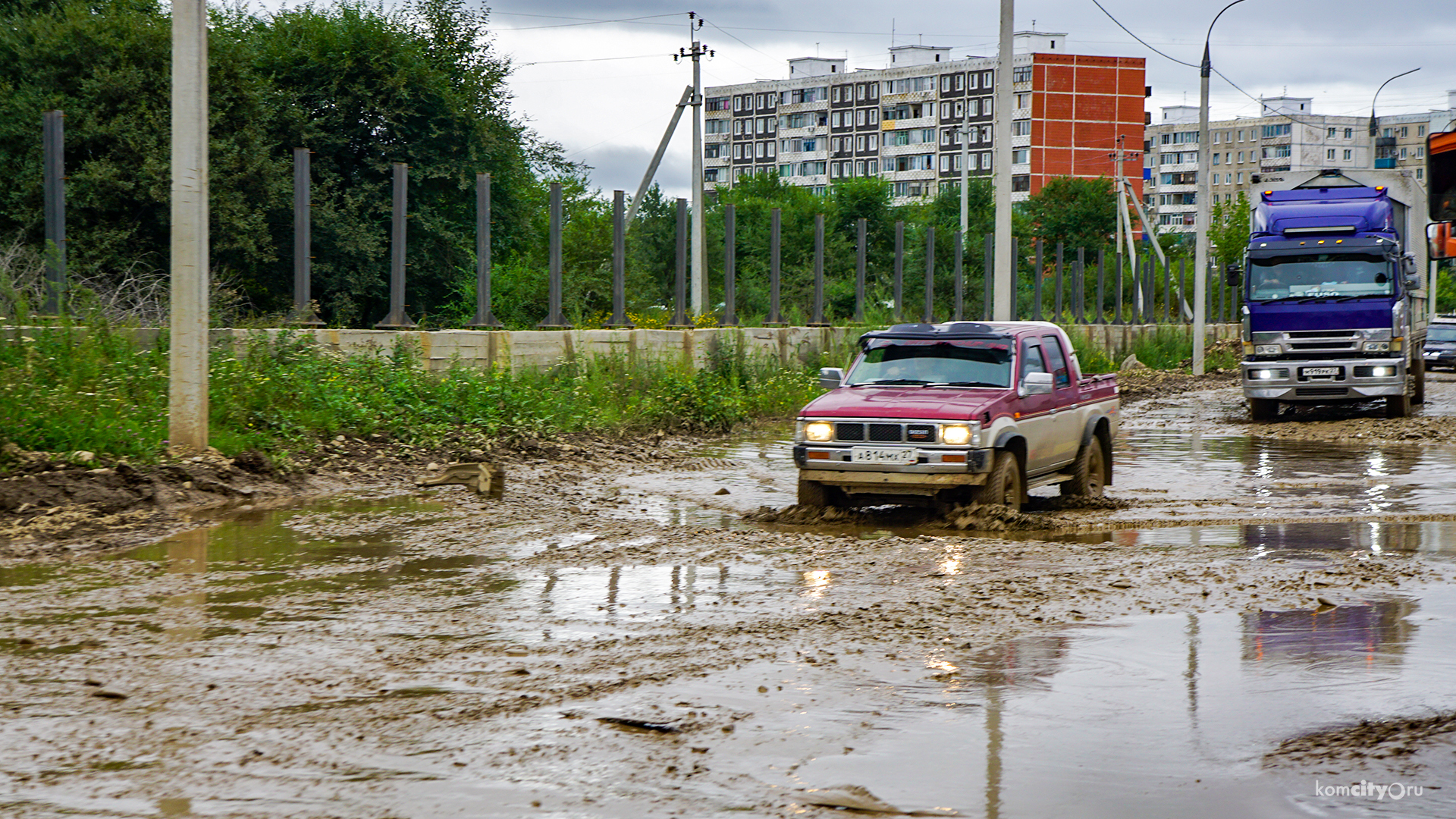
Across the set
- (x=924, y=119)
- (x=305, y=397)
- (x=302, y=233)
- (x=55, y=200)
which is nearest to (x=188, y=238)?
(x=305, y=397)

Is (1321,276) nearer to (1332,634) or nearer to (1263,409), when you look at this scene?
(1263,409)

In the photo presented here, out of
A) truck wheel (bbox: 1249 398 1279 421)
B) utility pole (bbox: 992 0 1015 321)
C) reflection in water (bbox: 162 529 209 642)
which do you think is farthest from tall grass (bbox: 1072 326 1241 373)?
reflection in water (bbox: 162 529 209 642)

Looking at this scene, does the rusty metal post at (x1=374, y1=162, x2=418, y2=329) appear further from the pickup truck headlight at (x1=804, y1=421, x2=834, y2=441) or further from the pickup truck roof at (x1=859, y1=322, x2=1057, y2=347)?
the pickup truck headlight at (x1=804, y1=421, x2=834, y2=441)

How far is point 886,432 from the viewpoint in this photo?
1055cm

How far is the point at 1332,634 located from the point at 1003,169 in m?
16.6

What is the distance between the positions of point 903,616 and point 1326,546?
13.4ft

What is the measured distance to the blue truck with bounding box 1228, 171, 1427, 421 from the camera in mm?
21656

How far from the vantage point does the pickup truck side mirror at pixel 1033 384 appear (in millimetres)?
11109

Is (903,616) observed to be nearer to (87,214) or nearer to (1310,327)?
(1310,327)

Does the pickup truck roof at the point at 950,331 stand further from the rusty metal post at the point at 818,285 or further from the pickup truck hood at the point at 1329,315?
the rusty metal post at the point at 818,285

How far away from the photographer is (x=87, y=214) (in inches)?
1195

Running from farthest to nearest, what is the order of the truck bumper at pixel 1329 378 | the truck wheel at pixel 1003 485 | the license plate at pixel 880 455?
1. the truck bumper at pixel 1329 378
2. the truck wheel at pixel 1003 485
3. the license plate at pixel 880 455

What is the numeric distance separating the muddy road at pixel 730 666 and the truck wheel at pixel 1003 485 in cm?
15

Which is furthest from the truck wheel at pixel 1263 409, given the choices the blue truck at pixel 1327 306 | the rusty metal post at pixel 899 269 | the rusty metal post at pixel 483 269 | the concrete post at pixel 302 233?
the concrete post at pixel 302 233
